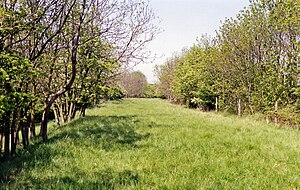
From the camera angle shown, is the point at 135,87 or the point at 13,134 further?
the point at 135,87

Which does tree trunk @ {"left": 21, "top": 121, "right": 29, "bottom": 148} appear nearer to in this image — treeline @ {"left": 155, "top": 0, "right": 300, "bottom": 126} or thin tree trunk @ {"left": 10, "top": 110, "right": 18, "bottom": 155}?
thin tree trunk @ {"left": 10, "top": 110, "right": 18, "bottom": 155}

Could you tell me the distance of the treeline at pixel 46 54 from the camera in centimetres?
611

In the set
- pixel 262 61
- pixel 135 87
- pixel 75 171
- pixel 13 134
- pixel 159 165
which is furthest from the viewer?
pixel 135 87

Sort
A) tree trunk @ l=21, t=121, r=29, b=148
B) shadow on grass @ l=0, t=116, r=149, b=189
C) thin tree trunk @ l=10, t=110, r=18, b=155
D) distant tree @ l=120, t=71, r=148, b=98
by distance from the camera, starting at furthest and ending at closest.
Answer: distant tree @ l=120, t=71, r=148, b=98
tree trunk @ l=21, t=121, r=29, b=148
thin tree trunk @ l=10, t=110, r=18, b=155
shadow on grass @ l=0, t=116, r=149, b=189

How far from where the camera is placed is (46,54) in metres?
9.48

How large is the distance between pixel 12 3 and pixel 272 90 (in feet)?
47.1

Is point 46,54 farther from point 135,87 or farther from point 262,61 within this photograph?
point 135,87

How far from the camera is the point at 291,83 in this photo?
15.2 m

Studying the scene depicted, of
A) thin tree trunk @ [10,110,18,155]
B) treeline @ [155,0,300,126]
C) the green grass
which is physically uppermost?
treeline @ [155,0,300,126]

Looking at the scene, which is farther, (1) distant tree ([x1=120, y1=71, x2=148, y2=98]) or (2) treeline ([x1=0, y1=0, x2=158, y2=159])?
(1) distant tree ([x1=120, y1=71, x2=148, y2=98])

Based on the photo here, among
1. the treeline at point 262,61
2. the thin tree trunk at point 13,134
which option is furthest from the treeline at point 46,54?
the treeline at point 262,61

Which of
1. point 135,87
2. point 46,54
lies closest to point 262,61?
point 46,54

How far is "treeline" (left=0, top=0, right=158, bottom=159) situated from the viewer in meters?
6.11

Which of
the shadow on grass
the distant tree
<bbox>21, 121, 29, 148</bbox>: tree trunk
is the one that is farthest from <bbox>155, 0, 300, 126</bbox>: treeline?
the distant tree
